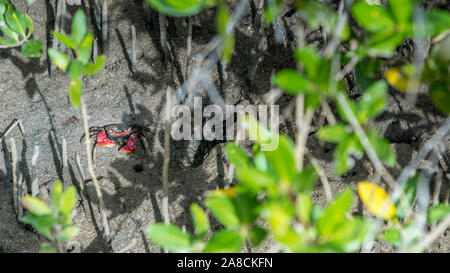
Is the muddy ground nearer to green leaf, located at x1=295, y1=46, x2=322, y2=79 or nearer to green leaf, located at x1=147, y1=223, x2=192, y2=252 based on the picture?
green leaf, located at x1=147, y1=223, x2=192, y2=252

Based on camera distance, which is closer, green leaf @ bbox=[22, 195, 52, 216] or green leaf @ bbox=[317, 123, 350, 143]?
green leaf @ bbox=[317, 123, 350, 143]

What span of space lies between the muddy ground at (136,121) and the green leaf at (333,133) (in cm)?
70

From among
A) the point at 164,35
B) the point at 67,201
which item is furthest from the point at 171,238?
the point at 164,35

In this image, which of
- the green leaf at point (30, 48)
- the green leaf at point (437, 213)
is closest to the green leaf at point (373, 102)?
the green leaf at point (437, 213)

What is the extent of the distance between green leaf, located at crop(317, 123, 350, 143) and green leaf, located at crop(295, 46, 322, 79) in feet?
0.30

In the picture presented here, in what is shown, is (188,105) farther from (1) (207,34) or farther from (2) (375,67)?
(2) (375,67)

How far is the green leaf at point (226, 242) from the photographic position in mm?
814

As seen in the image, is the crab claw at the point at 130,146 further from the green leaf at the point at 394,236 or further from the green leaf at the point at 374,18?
the green leaf at the point at 374,18

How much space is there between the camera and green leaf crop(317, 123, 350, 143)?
0.79 m

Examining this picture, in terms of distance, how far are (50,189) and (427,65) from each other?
119cm

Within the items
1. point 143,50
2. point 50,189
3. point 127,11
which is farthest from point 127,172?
point 127,11

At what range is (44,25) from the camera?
1.90 metres

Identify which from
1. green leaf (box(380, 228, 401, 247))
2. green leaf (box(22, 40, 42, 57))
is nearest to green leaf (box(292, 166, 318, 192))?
green leaf (box(380, 228, 401, 247))

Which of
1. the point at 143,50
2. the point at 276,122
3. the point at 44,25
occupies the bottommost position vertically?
the point at 276,122
